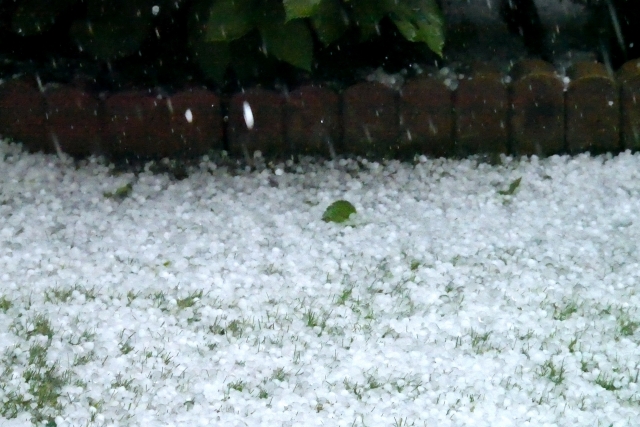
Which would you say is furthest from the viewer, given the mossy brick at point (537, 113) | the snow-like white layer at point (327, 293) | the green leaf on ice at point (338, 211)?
the mossy brick at point (537, 113)

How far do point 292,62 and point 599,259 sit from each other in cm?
145

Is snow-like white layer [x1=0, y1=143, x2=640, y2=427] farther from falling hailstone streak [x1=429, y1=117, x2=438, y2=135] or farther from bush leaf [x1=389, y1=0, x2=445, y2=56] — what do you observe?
bush leaf [x1=389, y1=0, x2=445, y2=56]

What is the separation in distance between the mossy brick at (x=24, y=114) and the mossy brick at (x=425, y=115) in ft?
5.24

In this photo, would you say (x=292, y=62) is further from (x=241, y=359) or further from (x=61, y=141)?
(x=241, y=359)

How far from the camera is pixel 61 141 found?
13.1ft

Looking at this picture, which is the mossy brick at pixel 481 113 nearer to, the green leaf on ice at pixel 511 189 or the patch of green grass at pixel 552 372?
the green leaf on ice at pixel 511 189

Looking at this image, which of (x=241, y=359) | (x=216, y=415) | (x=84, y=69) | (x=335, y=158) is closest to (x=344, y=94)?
(x=335, y=158)

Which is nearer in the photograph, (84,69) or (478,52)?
(84,69)

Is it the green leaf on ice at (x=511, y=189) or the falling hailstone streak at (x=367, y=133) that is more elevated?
the falling hailstone streak at (x=367, y=133)

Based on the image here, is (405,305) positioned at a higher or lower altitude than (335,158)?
lower

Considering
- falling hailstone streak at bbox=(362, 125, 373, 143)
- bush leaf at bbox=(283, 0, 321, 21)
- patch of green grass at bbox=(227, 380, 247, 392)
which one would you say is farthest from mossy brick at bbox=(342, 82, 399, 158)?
patch of green grass at bbox=(227, 380, 247, 392)

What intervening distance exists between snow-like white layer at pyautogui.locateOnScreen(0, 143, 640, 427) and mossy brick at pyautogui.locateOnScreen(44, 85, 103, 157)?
10cm

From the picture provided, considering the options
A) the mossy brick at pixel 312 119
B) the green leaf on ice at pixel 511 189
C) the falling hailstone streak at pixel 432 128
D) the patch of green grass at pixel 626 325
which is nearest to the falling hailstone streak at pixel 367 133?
the mossy brick at pixel 312 119

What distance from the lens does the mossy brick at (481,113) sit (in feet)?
13.3
